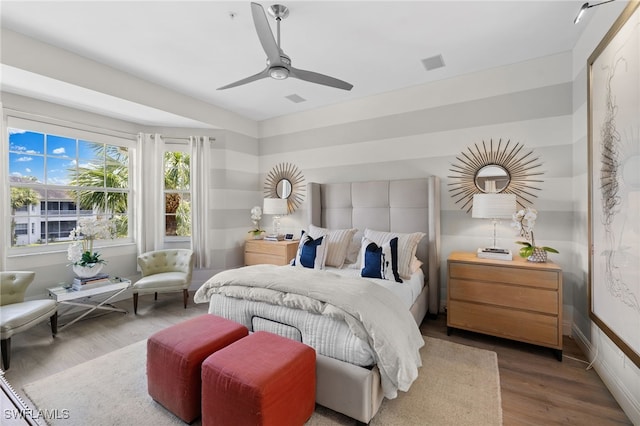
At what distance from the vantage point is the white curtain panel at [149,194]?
410 centimetres

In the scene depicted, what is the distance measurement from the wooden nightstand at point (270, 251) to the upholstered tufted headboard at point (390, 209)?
52 centimetres

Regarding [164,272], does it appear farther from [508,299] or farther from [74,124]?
[508,299]

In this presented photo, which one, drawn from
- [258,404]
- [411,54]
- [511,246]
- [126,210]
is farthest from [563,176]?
[126,210]

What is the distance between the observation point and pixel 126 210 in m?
4.20

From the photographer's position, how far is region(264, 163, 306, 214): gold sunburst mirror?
4598mm

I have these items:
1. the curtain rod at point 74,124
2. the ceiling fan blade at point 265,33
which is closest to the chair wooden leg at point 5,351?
the curtain rod at point 74,124

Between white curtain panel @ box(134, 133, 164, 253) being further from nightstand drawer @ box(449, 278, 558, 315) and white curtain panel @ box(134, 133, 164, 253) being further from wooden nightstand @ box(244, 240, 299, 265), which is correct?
nightstand drawer @ box(449, 278, 558, 315)

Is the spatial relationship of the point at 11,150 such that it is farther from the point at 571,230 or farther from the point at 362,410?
the point at 571,230

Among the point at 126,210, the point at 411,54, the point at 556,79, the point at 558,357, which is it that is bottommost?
the point at 558,357

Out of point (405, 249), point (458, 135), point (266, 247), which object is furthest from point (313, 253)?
point (458, 135)

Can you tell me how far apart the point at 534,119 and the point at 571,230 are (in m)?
1.21

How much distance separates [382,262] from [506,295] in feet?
3.81

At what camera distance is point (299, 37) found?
8.49 feet

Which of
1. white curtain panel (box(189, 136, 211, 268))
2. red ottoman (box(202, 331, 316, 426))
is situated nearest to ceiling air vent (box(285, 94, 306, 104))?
white curtain panel (box(189, 136, 211, 268))
